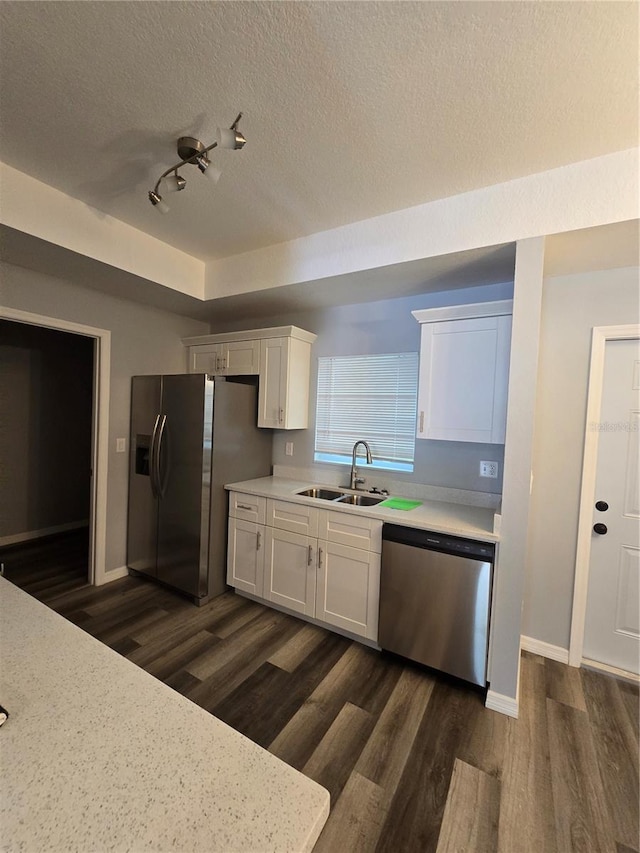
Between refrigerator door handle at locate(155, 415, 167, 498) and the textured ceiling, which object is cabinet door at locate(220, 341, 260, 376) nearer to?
refrigerator door handle at locate(155, 415, 167, 498)

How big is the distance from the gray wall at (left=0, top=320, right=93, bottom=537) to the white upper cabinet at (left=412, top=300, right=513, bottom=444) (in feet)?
13.0

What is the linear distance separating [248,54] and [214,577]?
10.1 ft

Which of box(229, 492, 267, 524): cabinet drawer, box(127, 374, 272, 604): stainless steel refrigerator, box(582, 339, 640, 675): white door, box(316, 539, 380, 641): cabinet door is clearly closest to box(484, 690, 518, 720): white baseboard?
box(316, 539, 380, 641): cabinet door

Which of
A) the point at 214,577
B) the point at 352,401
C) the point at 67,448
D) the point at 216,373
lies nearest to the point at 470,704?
the point at 214,577

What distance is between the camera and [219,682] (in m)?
2.05

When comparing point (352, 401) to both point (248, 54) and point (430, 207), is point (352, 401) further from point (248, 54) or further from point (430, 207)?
point (248, 54)

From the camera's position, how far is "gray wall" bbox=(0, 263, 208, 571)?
265 cm

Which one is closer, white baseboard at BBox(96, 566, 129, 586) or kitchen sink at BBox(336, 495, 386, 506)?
kitchen sink at BBox(336, 495, 386, 506)

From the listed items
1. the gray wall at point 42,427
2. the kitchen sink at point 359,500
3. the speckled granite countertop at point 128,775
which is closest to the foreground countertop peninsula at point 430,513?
the kitchen sink at point 359,500

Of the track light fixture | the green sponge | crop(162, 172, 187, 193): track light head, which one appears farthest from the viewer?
the green sponge

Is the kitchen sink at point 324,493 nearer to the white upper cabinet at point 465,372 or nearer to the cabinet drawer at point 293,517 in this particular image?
the cabinet drawer at point 293,517

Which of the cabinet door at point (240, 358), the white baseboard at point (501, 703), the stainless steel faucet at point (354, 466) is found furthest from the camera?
the cabinet door at point (240, 358)

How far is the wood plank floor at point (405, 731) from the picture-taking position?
1.38m

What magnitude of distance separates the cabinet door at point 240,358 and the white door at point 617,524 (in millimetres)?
2509
